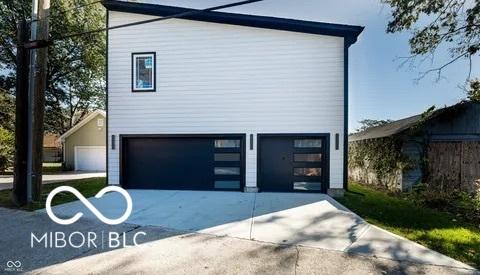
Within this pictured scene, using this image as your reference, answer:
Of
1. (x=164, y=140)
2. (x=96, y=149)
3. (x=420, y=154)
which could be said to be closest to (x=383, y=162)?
(x=420, y=154)

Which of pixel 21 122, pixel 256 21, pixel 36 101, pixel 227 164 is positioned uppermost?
pixel 256 21

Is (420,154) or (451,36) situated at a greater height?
(451,36)

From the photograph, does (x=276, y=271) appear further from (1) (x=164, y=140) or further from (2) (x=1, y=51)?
(2) (x=1, y=51)

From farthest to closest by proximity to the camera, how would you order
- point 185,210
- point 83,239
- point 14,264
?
point 185,210, point 83,239, point 14,264

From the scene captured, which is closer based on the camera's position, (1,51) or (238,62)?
(238,62)

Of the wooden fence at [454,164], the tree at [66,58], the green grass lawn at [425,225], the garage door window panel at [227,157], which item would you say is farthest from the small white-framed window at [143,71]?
the wooden fence at [454,164]

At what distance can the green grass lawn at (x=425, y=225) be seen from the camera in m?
4.69

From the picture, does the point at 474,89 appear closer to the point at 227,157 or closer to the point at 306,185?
the point at 306,185

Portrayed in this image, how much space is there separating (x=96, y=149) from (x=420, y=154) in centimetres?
2008

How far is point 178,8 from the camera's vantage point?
1031cm

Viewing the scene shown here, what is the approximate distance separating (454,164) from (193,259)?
9.50m

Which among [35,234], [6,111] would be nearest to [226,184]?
[35,234]

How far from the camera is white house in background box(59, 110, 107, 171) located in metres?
22.5

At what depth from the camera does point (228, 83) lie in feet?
33.4
